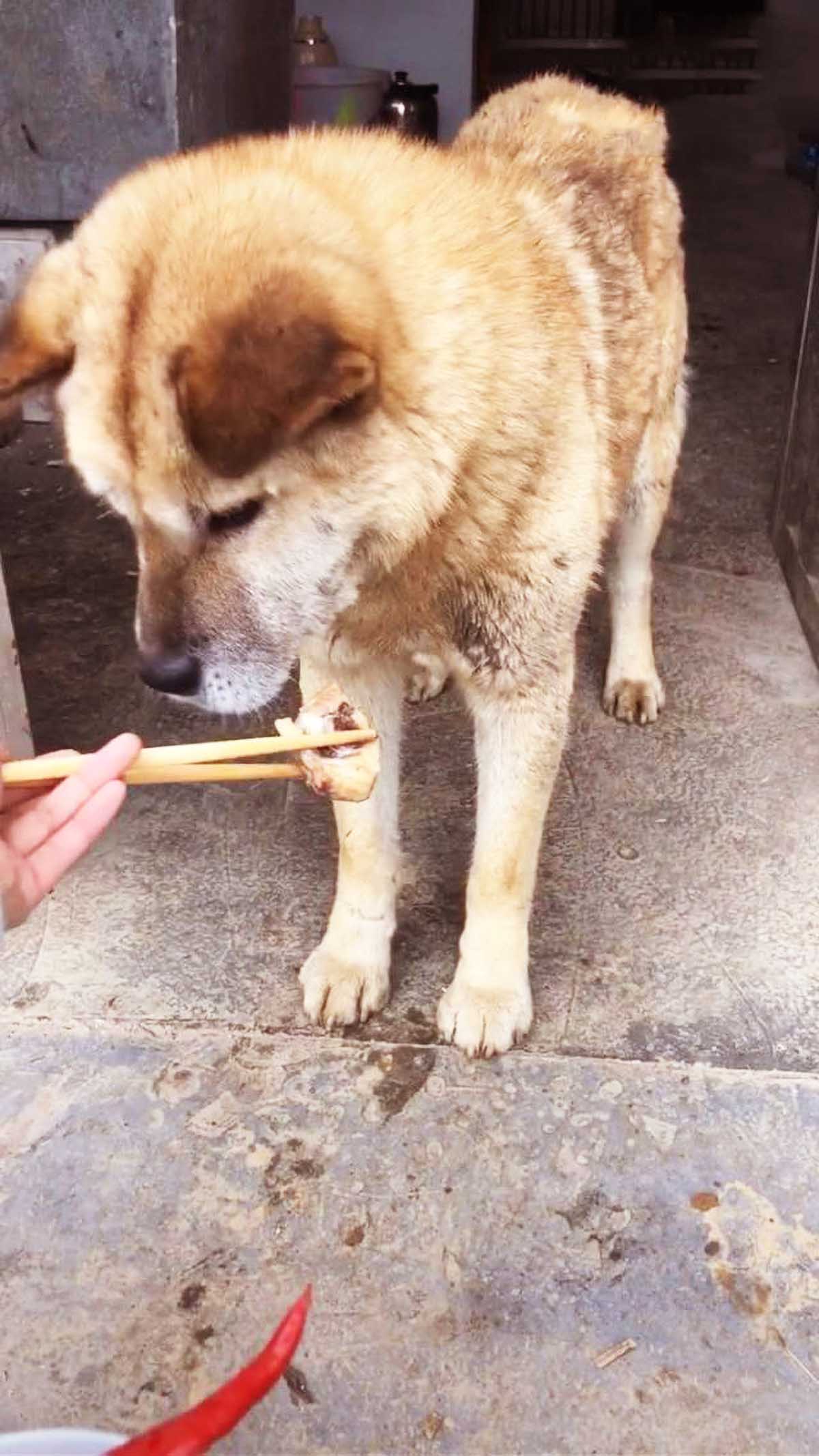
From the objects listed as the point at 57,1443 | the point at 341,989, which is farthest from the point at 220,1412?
the point at 341,989

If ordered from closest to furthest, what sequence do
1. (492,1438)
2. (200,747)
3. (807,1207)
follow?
(200,747) → (492,1438) → (807,1207)

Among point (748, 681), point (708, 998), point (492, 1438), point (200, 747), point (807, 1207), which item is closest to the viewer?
point (200, 747)

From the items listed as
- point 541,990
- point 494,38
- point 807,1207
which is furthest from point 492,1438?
point 494,38

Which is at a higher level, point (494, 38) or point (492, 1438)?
point (494, 38)

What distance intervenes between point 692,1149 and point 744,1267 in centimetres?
23

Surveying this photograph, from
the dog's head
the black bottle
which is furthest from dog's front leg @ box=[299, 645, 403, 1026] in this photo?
the black bottle

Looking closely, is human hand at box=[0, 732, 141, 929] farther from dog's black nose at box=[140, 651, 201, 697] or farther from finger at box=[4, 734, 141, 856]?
dog's black nose at box=[140, 651, 201, 697]

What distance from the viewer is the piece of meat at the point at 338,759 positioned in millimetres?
1820

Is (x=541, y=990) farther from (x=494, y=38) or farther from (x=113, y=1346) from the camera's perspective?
(x=494, y=38)

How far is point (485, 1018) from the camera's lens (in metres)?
2.44

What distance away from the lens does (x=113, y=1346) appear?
6.37 ft

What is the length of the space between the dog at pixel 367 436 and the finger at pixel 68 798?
245mm

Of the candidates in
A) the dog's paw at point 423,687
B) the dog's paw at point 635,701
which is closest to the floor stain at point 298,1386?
the dog's paw at point 423,687

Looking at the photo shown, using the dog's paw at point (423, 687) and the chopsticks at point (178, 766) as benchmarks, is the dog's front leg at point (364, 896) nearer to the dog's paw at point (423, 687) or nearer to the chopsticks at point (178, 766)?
the chopsticks at point (178, 766)
